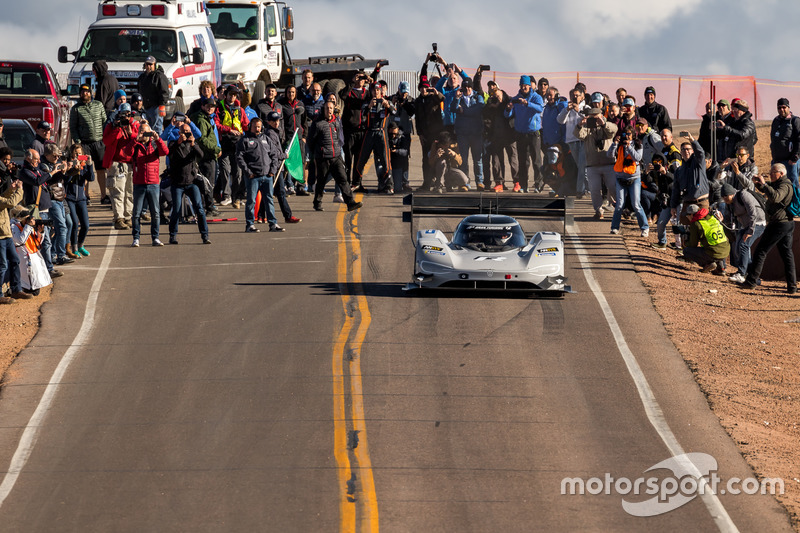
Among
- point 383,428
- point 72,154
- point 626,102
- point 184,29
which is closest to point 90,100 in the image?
point 72,154

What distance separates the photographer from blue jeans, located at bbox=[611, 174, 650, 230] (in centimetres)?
2209

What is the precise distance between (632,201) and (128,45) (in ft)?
42.4

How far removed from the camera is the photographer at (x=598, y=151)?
22.6 m

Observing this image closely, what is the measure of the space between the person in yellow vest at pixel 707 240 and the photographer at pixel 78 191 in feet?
34.7

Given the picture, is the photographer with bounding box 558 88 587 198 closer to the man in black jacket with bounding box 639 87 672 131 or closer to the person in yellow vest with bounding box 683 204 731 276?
the man in black jacket with bounding box 639 87 672 131

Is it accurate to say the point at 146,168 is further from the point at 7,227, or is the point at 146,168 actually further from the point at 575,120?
the point at 575,120

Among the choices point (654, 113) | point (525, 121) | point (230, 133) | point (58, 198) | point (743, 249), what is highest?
point (654, 113)

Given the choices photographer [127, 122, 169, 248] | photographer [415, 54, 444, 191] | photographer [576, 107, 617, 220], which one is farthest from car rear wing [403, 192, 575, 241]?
photographer [415, 54, 444, 191]

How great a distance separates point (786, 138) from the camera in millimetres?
23375

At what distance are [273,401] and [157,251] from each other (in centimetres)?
842

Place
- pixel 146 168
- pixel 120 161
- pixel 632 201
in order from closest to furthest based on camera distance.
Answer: pixel 146 168, pixel 120 161, pixel 632 201

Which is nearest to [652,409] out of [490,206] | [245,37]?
[490,206]

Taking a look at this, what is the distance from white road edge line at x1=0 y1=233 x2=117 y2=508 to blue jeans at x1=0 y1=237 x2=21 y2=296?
45.3 inches

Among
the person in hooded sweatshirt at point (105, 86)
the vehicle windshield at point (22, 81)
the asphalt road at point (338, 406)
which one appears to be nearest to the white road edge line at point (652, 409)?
the asphalt road at point (338, 406)
